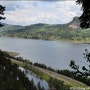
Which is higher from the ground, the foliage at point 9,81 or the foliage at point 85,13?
the foliage at point 85,13

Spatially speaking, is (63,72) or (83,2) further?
(63,72)

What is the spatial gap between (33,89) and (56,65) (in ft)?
233

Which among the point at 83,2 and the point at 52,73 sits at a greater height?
the point at 83,2

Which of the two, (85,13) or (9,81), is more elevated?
(85,13)

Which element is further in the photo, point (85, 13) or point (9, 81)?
point (9, 81)

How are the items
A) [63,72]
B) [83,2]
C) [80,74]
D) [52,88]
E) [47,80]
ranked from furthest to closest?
[63,72]
[47,80]
[52,88]
[83,2]
[80,74]

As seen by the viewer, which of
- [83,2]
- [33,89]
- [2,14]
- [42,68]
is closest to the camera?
[83,2]

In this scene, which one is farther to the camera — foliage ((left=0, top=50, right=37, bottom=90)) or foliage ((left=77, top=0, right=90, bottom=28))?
foliage ((left=0, top=50, right=37, bottom=90))

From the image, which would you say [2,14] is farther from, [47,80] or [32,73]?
[32,73]

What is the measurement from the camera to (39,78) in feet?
313

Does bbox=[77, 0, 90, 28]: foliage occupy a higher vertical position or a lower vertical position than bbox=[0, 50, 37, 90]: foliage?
higher

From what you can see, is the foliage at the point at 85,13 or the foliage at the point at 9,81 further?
the foliage at the point at 9,81

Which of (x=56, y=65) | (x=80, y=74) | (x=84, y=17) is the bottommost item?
(x=56, y=65)

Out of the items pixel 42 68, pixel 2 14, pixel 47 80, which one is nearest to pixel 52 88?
pixel 47 80
